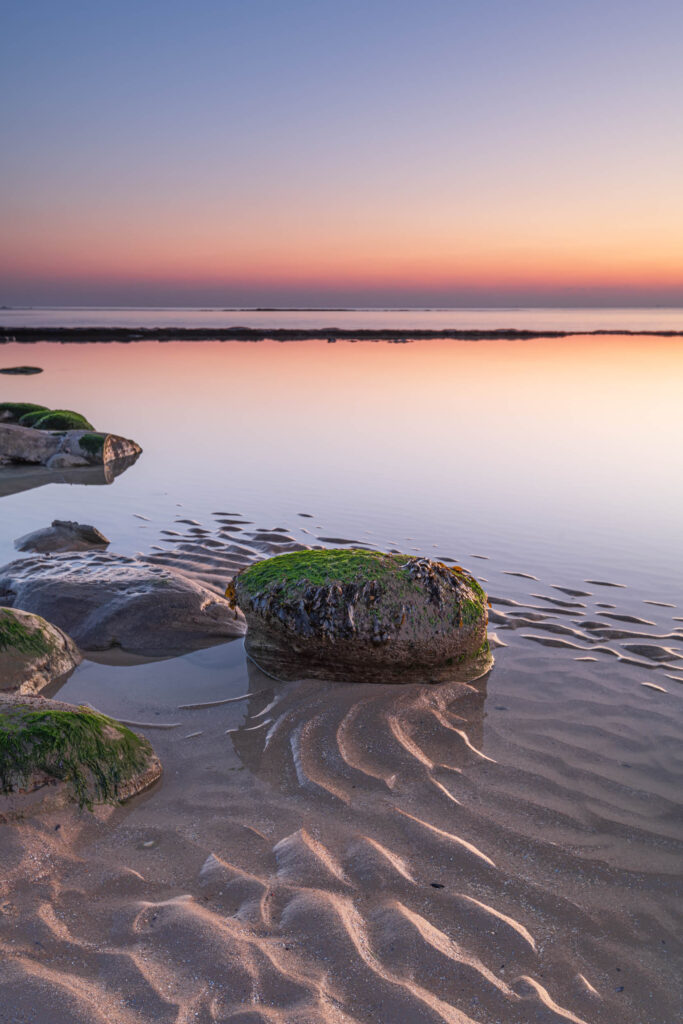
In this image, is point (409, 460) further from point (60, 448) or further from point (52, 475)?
point (60, 448)

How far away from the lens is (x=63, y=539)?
30.1 ft

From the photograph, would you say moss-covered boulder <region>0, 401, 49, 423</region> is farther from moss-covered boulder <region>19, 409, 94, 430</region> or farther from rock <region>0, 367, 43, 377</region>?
rock <region>0, 367, 43, 377</region>

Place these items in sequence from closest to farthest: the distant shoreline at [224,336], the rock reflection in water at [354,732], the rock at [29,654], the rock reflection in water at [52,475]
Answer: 1. the rock reflection in water at [354,732]
2. the rock at [29,654]
3. the rock reflection in water at [52,475]
4. the distant shoreline at [224,336]

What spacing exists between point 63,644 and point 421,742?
3.03m

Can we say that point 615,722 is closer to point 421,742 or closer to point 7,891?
point 421,742

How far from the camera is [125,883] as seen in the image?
11.6 feet

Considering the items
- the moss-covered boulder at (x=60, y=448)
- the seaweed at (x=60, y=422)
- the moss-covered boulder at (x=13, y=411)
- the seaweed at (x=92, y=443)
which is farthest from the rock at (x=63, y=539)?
the moss-covered boulder at (x=13, y=411)

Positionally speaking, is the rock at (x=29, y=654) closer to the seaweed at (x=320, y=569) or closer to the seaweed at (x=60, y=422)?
the seaweed at (x=320, y=569)

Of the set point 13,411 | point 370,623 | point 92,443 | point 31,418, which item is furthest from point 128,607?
point 13,411

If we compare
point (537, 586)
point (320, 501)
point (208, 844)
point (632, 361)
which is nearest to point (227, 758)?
point (208, 844)

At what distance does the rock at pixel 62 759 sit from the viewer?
3.98 meters

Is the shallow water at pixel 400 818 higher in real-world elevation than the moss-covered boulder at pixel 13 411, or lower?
lower

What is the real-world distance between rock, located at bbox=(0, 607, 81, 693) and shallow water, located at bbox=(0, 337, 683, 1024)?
0.63 feet

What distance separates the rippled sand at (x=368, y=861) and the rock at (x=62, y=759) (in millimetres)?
139
